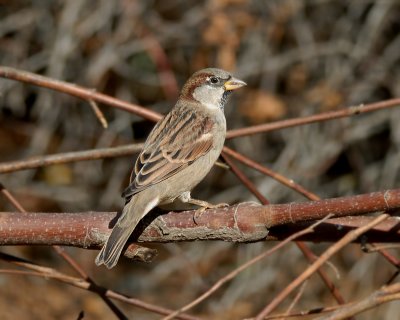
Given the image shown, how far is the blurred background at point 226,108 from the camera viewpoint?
17.9 feet

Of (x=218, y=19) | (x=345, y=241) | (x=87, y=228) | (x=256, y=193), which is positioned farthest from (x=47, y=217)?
(x=218, y=19)

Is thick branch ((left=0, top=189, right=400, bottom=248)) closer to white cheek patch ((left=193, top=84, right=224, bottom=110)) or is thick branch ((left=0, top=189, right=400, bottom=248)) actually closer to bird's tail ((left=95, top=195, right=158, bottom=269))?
bird's tail ((left=95, top=195, right=158, bottom=269))

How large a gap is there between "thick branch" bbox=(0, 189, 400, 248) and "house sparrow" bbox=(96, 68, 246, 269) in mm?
130

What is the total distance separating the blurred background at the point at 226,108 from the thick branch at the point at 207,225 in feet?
9.41

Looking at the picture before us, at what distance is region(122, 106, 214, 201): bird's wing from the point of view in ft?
9.92

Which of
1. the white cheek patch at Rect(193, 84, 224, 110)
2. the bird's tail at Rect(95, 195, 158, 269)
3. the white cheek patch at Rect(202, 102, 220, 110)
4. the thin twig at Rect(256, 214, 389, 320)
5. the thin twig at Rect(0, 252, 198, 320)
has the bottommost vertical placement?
the thin twig at Rect(256, 214, 389, 320)

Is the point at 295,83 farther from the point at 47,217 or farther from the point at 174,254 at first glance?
the point at 47,217

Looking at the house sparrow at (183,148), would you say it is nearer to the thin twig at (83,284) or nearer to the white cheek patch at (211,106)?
the white cheek patch at (211,106)

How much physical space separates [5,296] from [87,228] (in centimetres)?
365

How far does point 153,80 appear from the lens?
19.4ft

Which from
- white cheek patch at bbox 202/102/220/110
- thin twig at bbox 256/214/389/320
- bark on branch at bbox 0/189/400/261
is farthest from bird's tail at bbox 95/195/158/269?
white cheek patch at bbox 202/102/220/110

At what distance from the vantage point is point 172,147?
325 cm

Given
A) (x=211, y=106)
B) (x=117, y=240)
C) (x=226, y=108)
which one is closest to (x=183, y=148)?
(x=211, y=106)

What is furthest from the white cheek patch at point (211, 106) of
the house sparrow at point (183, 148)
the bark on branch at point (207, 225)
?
the bark on branch at point (207, 225)
